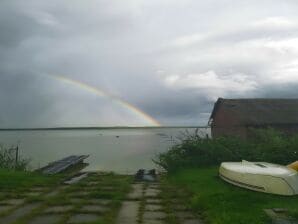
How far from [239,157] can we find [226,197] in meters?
8.14

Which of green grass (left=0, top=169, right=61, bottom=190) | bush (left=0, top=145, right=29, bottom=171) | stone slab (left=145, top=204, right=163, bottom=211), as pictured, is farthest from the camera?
bush (left=0, top=145, right=29, bottom=171)

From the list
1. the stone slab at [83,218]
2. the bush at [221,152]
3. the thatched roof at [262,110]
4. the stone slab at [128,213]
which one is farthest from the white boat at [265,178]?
the thatched roof at [262,110]

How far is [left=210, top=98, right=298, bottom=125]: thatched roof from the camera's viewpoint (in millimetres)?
35156

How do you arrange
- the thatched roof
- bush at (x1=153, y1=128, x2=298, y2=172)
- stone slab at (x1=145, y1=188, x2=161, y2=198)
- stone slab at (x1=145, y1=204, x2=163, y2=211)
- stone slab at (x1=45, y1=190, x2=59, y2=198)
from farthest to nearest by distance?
the thatched roof < bush at (x1=153, y1=128, x2=298, y2=172) < stone slab at (x1=145, y1=188, x2=161, y2=198) < stone slab at (x1=45, y1=190, x2=59, y2=198) < stone slab at (x1=145, y1=204, x2=163, y2=211)

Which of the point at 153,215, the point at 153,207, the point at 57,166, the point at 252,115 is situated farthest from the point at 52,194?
the point at 252,115

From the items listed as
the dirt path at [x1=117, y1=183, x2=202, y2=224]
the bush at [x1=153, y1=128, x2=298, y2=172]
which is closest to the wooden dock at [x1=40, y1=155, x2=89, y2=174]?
the bush at [x1=153, y1=128, x2=298, y2=172]

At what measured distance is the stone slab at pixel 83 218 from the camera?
25.3ft

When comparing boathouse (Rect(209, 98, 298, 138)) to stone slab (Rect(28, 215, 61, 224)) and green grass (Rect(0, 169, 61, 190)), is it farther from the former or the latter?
stone slab (Rect(28, 215, 61, 224))

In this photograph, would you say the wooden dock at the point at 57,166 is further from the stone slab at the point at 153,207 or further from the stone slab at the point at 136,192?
the stone slab at the point at 153,207

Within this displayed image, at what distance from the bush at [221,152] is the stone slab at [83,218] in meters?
9.63

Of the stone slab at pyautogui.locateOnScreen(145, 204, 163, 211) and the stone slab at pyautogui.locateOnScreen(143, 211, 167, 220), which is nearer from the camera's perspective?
the stone slab at pyautogui.locateOnScreen(143, 211, 167, 220)

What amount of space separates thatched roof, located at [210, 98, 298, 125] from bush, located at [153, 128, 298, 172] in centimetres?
1668

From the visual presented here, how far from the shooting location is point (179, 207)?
30.4 feet

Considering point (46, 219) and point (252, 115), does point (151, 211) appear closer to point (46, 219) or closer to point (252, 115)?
point (46, 219)
